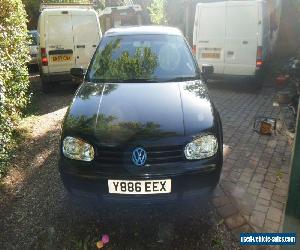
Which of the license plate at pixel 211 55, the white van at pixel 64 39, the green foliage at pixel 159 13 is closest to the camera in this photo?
the white van at pixel 64 39

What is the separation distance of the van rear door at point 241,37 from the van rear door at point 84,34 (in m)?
3.84

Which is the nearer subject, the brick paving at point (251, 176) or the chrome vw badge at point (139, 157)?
the chrome vw badge at point (139, 157)

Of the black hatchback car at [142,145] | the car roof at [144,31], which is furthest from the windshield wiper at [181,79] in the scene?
the car roof at [144,31]

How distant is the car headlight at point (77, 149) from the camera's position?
3.14 m

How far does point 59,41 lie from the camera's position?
934 cm

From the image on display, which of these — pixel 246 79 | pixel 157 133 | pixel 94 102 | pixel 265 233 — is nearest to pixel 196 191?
pixel 157 133

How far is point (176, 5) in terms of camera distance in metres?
21.0

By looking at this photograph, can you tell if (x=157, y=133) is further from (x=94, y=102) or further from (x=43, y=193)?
(x=43, y=193)

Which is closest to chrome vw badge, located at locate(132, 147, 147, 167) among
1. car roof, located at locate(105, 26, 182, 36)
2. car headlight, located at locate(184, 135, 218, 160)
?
car headlight, located at locate(184, 135, 218, 160)

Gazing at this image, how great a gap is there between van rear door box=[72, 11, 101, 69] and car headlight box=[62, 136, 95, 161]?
6.87 metres

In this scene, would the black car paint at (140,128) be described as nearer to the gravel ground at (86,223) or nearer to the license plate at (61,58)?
the gravel ground at (86,223)

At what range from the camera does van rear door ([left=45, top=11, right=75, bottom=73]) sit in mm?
9242

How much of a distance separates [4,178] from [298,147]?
12.8ft

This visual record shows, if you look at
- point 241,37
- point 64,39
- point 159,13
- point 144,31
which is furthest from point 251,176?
point 159,13
